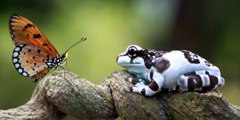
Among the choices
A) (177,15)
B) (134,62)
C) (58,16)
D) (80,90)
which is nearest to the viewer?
(80,90)

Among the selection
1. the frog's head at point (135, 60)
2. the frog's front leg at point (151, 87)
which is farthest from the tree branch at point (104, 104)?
the frog's head at point (135, 60)

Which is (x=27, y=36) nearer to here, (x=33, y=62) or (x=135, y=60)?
(x=33, y=62)

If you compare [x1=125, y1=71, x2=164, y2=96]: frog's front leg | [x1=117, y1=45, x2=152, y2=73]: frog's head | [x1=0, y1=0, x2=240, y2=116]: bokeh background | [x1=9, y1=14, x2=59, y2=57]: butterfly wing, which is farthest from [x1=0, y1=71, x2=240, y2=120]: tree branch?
[x1=0, y1=0, x2=240, y2=116]: bokeh background

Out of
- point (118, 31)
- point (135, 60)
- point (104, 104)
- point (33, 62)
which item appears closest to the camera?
point (104, 104)

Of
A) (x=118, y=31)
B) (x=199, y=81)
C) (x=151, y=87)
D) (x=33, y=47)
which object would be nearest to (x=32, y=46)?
(x=33, y=47)

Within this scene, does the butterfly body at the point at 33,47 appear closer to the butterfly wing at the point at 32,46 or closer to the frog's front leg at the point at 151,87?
the butterfly wing at the point at 32,46

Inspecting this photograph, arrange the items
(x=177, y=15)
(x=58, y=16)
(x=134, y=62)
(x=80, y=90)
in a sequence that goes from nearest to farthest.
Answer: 1. (x=80, y=90)
2. (x=134, y=62)
3. (x=177, y=15)
4. (x=58, y=16)

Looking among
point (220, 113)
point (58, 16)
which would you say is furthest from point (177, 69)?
point (58, 16)

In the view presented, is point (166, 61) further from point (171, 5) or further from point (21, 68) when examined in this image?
point (171, 5)
